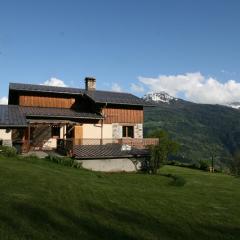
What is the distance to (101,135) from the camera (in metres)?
36.2

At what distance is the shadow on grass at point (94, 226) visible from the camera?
10359 millimetres

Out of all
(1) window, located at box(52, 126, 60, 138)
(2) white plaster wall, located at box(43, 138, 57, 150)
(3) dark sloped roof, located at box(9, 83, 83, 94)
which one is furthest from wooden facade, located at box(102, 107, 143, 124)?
(2) white plaster wall, located at box(43, 138, 57, 150)

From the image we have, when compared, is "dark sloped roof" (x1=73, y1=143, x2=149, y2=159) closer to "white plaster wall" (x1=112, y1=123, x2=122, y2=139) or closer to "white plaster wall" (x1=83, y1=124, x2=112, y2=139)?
"white plaster wall" (x1=83, y1=124, x2=112, y2=139)

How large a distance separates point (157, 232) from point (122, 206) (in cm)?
284

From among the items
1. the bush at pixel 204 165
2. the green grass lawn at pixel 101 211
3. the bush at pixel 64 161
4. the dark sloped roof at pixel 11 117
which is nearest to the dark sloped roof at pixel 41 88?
the dark sloped roof at pixel 11 117

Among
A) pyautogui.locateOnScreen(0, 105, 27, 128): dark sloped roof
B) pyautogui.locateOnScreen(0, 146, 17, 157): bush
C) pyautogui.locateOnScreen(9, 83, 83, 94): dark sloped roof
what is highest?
pyautogui.locateOnScreen(9, 83, 83, 94): dark sloped roof

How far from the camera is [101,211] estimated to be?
12.9 meters

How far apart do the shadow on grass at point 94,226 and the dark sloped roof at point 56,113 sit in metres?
21.2

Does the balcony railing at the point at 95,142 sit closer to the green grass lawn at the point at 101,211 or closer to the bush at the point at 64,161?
the bush at the point at 64,161

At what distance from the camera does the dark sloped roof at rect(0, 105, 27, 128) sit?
2909cm

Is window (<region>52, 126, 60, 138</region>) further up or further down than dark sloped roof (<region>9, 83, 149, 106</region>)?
further down

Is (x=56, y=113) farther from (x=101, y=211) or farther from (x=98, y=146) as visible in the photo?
(x=101, y=211)

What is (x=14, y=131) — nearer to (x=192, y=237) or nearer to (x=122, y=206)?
(x=122, y=206)

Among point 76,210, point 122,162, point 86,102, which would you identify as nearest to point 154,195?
point 76,210
